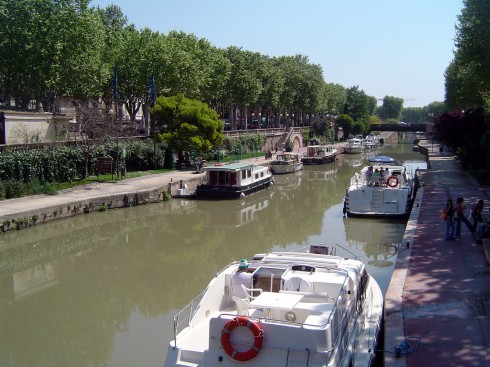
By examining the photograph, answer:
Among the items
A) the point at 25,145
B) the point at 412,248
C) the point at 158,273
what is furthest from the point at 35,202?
the point at 412,248

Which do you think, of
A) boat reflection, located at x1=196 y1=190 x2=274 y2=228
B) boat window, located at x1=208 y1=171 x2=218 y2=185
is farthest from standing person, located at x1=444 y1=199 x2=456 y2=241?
boat window, located at x1=208 y1=171 x2=218 y2=185

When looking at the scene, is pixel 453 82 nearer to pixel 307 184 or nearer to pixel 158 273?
pixel 307 184

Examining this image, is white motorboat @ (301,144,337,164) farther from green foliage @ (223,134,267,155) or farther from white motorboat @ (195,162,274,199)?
white motorboat @ (195,162,274,199)

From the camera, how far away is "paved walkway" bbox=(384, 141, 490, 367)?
10.4 meters

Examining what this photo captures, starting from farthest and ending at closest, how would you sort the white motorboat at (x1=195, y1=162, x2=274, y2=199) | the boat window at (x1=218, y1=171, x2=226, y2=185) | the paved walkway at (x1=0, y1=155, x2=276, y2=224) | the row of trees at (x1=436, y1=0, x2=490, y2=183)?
the boat window at (x1=218, y1=171, x2=226, y2=185) < the white motorboat at (x1=195, y1=162, x2=274, y2=199) < the row of trees at (x1=436, y1=0, x2=490, y2=183) < the paved walkway at (x1=0, y1=155, x2=276, y2=224)

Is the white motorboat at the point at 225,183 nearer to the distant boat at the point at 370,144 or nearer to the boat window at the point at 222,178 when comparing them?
the boat window at the point at 222,178

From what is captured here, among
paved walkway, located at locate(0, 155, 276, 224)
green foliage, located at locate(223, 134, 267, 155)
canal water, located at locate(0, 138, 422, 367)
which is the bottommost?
canal water, located at locate(0, 138, 422, 367)

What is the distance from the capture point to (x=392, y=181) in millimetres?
28750

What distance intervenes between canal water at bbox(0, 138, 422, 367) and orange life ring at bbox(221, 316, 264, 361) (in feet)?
12.5

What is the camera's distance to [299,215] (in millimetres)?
31688

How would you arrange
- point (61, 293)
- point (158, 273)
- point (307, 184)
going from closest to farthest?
point (61, 293) < point (158, 273) < point (307, 184)

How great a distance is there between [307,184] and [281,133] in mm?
29453

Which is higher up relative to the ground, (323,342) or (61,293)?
(323,342)

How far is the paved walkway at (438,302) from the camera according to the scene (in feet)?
34.1
